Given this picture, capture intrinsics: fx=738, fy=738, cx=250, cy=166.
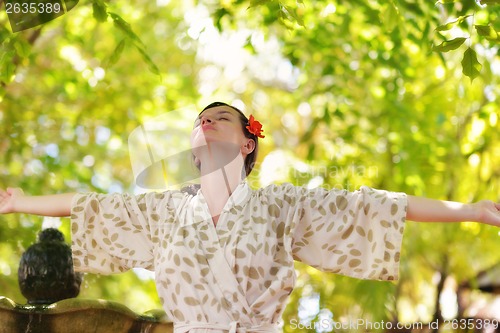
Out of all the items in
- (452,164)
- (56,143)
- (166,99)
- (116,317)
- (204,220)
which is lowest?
(116,317)

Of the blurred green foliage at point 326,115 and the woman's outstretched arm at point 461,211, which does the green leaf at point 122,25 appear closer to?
the blurred green foliage at point 326,115

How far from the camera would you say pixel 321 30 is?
17.2 ft

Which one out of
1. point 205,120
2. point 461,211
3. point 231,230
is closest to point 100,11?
point 205,120

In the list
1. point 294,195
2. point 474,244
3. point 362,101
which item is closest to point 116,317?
point 294,195

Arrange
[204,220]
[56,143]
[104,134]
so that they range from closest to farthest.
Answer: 1. [204,220]
2. [56,143]
3. [104,134]

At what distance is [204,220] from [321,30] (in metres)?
3.22

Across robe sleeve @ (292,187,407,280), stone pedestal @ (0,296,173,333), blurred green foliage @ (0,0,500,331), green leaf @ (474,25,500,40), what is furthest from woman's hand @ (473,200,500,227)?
blurred green foliage @ (0,0,500,331)

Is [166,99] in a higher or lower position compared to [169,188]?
higher

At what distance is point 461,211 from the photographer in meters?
2.20

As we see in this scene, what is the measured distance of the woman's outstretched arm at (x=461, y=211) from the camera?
218 centimetres

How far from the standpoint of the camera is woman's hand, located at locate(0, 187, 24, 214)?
237 cm

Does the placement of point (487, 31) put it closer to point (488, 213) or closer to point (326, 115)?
point (488, 213)

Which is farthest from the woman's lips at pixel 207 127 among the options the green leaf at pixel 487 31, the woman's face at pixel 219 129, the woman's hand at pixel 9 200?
the green leaf at pixel 487 31

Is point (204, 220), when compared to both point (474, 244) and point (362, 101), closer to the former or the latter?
point (362, 101)
